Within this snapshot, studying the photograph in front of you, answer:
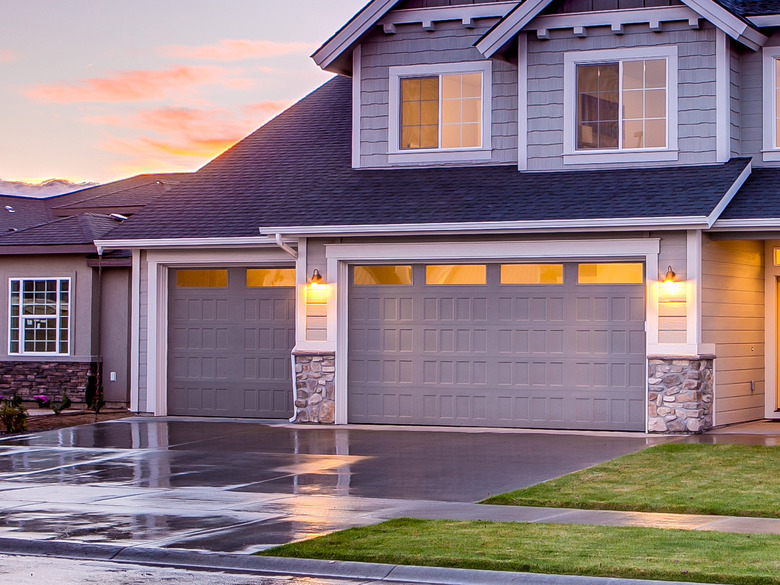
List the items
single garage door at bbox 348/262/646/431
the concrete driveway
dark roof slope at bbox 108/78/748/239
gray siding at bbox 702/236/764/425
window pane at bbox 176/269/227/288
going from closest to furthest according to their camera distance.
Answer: the concrete driveway → gray siding at bbox 702/236/764/425 → dark roof slope at bbox 108/78/748/239 → single garage door at bbox 348/262/646/431 → window pane at bbox 176/269/227/288

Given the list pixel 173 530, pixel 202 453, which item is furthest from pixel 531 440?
pixel 173 530

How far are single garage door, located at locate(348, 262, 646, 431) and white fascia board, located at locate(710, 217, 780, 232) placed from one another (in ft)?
4.52

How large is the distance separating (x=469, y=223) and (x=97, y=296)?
29.7 ft

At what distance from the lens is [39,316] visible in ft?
80.2

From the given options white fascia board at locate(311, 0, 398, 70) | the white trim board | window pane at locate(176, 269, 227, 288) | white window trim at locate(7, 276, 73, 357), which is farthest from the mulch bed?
white fascia board at locate(311, 0, 398, 70)

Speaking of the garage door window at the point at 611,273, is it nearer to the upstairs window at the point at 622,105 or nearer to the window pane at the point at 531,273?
the window pane at the point at 531,273

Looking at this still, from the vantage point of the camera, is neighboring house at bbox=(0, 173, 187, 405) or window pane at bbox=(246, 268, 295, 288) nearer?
window pane at bbox=(246, 268, 295, 288)

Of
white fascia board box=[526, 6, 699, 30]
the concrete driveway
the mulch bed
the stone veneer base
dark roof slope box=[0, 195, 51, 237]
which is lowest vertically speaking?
the mulch bed

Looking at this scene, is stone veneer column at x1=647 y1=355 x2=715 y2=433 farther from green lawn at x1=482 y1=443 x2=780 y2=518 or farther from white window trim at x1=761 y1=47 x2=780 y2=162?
white window trim at x1=761 y1=47 x2=780 y2=162

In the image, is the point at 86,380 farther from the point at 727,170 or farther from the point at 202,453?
the point at 727,170

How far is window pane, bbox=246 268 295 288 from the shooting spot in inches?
820

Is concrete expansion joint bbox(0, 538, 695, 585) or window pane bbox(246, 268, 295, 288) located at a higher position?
window pane bbox(246, 268, 295, 288)

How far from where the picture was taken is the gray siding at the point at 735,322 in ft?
58.9

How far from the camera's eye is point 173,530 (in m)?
10.5
